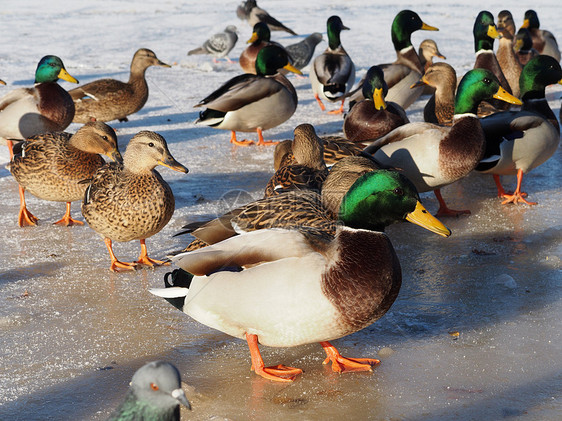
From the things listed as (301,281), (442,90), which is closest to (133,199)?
(301,281)

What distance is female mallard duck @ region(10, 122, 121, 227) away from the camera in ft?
15.2

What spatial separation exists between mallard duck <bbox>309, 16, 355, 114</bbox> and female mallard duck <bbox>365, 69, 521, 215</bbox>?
10.00ft

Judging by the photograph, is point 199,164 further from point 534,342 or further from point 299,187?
point 534,342

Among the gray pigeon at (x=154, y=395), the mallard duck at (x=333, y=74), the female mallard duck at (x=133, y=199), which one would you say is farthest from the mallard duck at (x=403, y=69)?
the gray pigeon at (x=154, y=395)

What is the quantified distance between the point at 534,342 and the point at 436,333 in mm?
401

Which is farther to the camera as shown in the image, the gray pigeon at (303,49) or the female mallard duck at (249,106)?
the gray pigeon at (303,49)

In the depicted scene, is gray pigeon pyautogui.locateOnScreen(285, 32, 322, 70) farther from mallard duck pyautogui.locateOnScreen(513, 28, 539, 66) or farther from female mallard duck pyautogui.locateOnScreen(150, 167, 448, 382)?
female mallard duck pyautogui.locateOnScreen(150, 167, 448, 382)

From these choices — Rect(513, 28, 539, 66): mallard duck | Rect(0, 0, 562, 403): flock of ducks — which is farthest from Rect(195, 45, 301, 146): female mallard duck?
Rect(513, 28, 539, 66): mallard duck

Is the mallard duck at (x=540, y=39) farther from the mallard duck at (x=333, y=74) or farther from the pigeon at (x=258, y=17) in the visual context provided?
the pigeon at (x=258, y=17)

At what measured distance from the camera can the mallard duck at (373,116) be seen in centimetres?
567

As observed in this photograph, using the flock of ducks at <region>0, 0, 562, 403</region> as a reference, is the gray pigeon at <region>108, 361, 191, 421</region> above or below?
above

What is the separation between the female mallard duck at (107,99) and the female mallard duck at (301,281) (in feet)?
15.3

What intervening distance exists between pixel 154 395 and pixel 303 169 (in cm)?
277

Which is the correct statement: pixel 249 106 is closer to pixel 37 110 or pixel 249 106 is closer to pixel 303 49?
pixel 37 110
